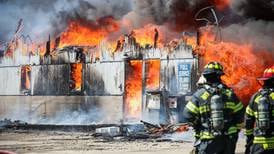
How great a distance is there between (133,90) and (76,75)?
112 inches

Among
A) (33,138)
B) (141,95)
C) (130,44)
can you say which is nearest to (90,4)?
(130,44)

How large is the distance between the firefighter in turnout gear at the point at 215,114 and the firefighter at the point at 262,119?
0.33 metres

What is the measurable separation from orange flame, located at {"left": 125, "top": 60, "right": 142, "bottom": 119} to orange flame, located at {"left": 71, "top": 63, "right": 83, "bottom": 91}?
7.69 feet

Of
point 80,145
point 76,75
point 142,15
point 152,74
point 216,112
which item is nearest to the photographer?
point 216,112

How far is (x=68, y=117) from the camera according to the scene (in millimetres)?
21641

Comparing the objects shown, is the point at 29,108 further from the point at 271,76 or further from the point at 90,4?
the point at 271,76

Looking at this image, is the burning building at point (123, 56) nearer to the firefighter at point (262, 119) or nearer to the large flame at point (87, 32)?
the large flame at point (87, 32)

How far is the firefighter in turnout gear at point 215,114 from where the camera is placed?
6.09 meters

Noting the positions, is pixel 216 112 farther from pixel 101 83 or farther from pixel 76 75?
pixel 76 75

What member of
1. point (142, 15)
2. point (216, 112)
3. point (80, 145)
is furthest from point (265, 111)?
point (142, 15)

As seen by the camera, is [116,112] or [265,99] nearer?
[265,99]

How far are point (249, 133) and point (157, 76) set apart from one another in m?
13.2

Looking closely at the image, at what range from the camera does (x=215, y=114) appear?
6066 mm

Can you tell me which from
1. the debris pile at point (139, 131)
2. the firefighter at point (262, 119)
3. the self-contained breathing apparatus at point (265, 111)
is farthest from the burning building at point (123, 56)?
the self-contained breathing apparatus at point (265, 111)
